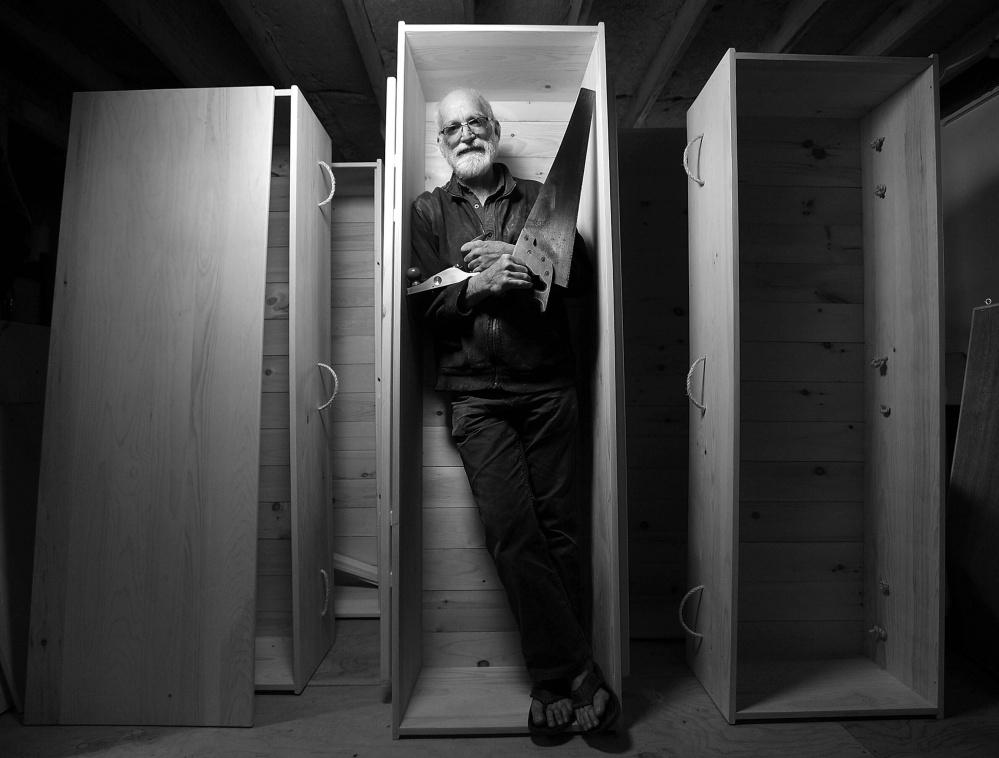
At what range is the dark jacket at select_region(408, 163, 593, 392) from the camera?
1486mm

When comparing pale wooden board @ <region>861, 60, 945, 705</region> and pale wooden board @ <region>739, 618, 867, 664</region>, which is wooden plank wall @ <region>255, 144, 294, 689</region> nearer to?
pale wooden board @ <region>739, 618, 867, 664</region>

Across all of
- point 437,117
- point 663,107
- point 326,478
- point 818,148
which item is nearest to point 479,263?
point 437,117

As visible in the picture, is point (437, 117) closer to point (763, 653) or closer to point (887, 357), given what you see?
point (887, 357)

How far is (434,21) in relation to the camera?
2055mm

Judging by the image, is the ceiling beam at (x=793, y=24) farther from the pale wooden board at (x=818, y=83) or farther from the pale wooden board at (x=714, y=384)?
the pale wooden board at (x=714, y=384)

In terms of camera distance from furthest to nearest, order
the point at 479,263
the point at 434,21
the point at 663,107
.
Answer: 1. the point at 663,107
2. the point at 434,21
3. the point at 479,263

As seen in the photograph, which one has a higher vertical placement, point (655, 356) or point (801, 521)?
point (655, 356)

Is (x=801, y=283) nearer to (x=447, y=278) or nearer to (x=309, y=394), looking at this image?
(x=447, y=278)


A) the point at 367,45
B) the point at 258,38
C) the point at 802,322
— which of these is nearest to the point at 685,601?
the point at 802,322

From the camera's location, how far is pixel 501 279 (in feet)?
4.64

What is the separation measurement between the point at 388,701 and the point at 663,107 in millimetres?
2958

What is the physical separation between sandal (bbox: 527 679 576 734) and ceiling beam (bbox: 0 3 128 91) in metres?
2.62

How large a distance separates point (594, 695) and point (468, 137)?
4.98 feet

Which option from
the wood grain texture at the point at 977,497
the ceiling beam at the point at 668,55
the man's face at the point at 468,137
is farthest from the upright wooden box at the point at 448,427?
the wood grain texture at the point at 977,497
